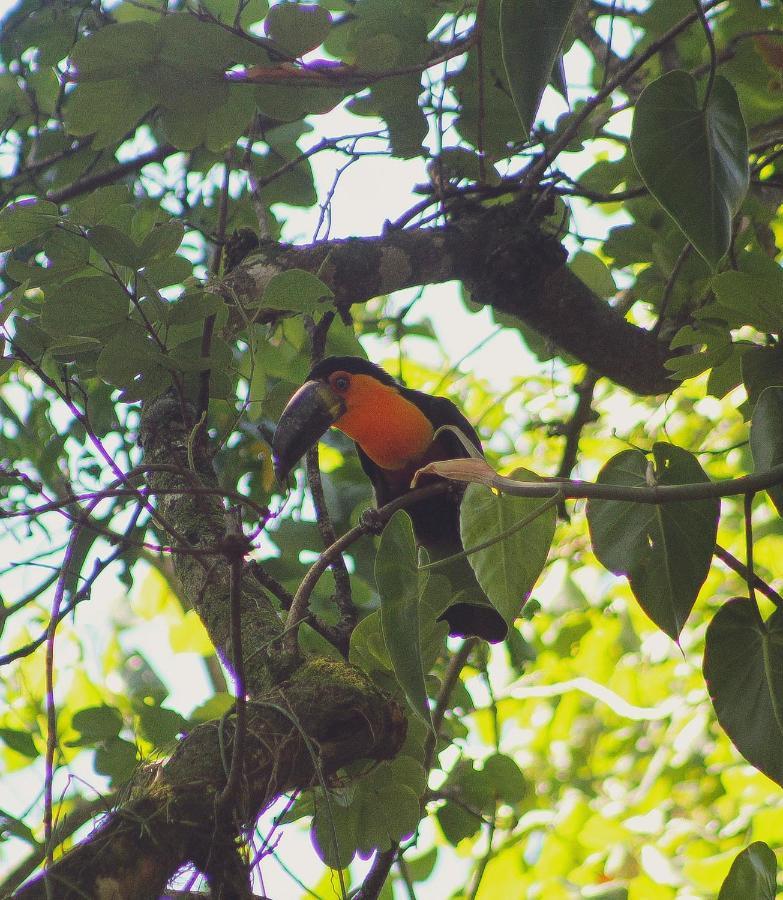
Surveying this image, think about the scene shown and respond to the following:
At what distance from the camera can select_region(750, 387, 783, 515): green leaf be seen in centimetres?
111

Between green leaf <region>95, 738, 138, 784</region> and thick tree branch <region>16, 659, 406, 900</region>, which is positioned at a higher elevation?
green leaf <region>95, 738, 138, 784</region>

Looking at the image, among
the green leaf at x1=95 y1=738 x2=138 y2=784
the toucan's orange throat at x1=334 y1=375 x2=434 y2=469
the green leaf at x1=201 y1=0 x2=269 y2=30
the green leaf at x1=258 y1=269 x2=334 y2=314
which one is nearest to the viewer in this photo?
the green leaf at x1=258 y1=269 x2=334 y2=314

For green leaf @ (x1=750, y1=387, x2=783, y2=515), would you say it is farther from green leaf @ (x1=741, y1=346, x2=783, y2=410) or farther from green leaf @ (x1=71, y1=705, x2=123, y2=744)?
green leaf @ (x1=71, y1=705, x2=123, y2=744)

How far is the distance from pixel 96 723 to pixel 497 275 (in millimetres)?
1165

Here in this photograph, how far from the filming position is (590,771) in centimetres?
353

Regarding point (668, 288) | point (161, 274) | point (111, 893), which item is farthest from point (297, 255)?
point (111, 893)

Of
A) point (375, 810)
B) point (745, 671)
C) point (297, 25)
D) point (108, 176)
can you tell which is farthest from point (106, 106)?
point (745, 671)

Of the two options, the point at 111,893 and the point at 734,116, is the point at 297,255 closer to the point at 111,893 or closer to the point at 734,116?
the point at 734,116

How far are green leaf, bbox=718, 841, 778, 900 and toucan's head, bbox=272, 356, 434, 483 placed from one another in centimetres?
127

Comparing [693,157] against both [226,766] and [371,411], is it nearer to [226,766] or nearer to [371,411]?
[226,766]

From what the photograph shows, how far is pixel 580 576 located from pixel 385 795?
2.42 meters

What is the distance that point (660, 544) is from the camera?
46.6 inches

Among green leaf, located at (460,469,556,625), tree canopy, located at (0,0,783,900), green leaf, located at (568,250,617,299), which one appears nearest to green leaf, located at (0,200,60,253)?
tree canopy, located at (0,0,783,900)

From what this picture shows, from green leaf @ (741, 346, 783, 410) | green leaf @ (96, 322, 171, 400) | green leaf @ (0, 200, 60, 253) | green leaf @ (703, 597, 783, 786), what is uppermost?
green leaf @ (0, 200, 60, 253)
